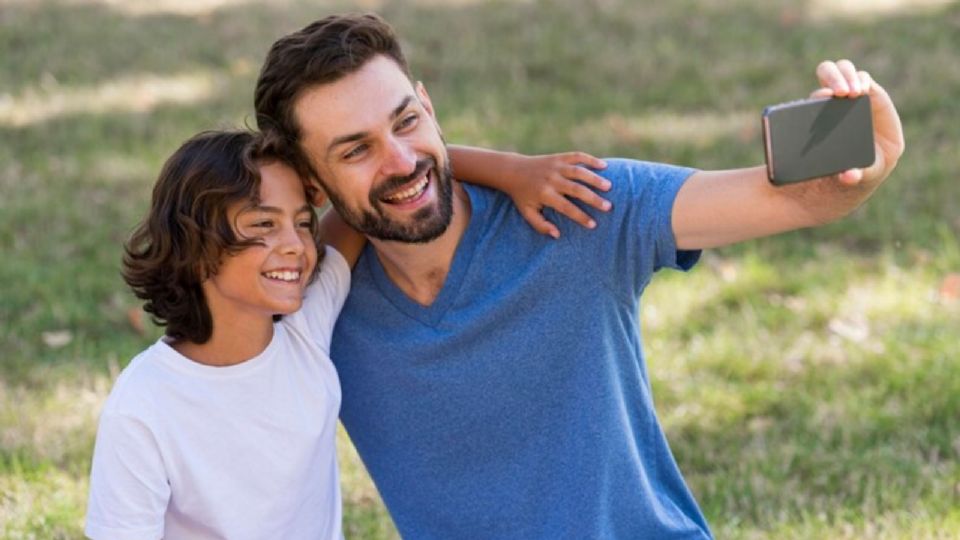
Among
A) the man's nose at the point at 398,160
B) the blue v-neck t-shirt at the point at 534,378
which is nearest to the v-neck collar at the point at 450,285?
the blue v-neck t-shirt at the point at 534,378

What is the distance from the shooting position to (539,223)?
126 inches

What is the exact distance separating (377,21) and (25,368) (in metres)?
2.83

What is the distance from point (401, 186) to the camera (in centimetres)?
321

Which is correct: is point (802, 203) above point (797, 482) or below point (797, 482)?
above

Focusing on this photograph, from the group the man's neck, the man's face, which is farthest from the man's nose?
the man's neck

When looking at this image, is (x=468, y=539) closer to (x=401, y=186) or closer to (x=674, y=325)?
(x=401, y=186)

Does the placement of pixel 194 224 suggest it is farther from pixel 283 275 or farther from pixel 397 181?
→ pixel 397 181

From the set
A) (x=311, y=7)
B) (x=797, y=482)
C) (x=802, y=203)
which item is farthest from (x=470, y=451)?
(x=311, y=7)

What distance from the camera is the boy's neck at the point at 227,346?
10.8 feet

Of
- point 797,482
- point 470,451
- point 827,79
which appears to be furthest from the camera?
point 797,482

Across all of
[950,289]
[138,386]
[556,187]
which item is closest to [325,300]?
[138,386]

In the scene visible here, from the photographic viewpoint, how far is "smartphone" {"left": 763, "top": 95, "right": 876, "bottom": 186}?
274cm

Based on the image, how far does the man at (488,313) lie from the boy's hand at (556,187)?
0.11ft

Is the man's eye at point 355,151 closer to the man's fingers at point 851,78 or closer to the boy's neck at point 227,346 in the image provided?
the boy's neck at point 227,346
